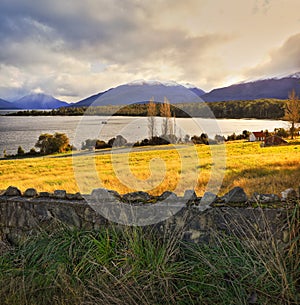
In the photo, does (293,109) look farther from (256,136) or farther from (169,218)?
(169,218)

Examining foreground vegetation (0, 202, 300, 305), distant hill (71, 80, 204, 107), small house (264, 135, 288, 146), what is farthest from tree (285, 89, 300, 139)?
foreground vegetation (0, 202, 300, 305)

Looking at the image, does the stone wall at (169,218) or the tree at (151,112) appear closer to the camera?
the stone wall at (169,218)

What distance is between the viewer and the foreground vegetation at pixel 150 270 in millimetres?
2219

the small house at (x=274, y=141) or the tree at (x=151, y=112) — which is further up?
the tree at (x=151, y=112)

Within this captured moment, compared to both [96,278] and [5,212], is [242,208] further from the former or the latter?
[5,212]

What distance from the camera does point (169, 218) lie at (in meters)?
2.84

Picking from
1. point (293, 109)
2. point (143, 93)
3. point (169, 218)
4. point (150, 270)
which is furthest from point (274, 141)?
point (150, 270)

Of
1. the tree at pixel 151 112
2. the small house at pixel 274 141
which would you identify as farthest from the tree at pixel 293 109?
the tree at pixel 151 112

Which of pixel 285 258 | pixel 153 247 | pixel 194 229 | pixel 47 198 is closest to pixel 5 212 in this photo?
pixel 47 198

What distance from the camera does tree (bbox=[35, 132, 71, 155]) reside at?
23516 mm

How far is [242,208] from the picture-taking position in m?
2.70

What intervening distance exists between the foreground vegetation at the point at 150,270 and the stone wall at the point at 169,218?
3.3 inches

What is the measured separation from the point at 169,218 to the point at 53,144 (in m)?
22.8

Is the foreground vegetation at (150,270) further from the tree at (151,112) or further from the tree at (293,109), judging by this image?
the tree at (293,109)
